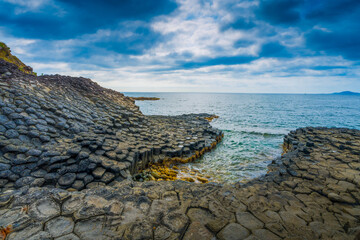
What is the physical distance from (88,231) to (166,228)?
1216 mm

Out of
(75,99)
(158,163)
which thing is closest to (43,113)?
(75,99)

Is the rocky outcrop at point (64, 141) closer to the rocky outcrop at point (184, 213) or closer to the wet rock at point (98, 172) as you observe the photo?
the wet rock at point (98, 172)

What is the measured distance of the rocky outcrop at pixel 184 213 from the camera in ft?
8.65

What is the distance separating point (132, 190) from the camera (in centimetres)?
397

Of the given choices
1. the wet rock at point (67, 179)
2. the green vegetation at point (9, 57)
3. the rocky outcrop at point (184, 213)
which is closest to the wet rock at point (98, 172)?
the wet rock at point (67, 179)

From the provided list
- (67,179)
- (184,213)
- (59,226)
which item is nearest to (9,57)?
(67,179)

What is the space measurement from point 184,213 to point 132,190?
4.71ft

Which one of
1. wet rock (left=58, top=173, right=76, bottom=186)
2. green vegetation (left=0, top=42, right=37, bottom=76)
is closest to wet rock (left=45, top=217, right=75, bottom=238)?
wet rock (left=58, top=173, right=76, bottom=186)

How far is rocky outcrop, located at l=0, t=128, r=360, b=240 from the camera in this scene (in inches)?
104

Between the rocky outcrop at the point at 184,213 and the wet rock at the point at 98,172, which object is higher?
the rocky outcrop at the point at 184,213

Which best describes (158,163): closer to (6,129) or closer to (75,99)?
(6,129)

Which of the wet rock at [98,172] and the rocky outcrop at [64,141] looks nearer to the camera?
the rocky outcrop at [64,141]

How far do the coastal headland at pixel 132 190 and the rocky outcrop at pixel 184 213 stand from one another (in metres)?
0.02

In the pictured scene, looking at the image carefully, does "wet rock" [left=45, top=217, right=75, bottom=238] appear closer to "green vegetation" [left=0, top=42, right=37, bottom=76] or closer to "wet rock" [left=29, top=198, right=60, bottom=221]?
"wet rock" [left=29, top=198, right=60, bottom=221]
